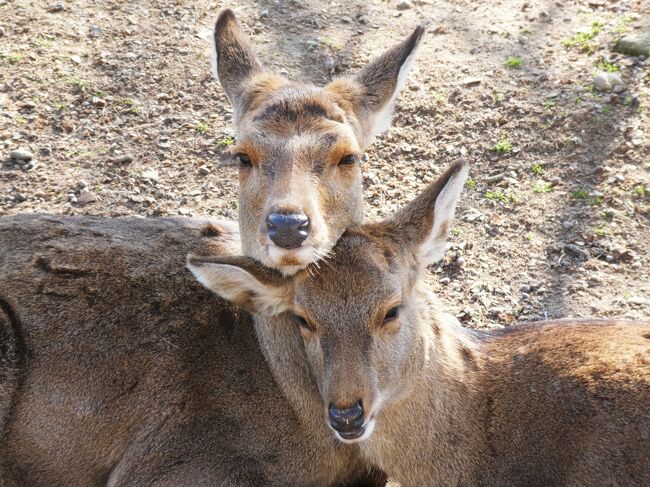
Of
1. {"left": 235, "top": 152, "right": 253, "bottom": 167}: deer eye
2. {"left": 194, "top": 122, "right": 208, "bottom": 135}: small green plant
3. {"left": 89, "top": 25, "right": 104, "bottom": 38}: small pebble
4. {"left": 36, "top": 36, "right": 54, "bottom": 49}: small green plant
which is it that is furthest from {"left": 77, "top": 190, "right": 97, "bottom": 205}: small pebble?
{"left": 235, "top": 152, "right": 253, "bottom": 167}: deer eye

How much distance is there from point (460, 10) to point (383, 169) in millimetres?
2747

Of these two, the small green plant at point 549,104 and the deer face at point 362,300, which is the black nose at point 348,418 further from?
the small green plant at point 549,104

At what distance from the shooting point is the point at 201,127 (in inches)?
364

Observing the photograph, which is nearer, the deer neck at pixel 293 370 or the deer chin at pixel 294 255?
the deer chin at pixel 294 255

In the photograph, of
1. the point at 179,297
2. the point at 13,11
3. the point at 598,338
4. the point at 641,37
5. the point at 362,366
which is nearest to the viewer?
A: the point at 362,366

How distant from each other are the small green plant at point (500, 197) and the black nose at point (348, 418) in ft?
12.8

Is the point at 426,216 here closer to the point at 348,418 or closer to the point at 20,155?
the point at 348,418

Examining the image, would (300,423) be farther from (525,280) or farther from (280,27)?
(280,27)

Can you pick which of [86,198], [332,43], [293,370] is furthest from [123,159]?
[293,370]

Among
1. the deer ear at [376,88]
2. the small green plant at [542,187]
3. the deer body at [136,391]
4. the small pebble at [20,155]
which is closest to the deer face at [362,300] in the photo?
the deer body at [136,391]

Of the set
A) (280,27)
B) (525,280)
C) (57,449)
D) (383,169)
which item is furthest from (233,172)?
(57,449)

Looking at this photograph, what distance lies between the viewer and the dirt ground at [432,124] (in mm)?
7805

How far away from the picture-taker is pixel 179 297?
6.24m

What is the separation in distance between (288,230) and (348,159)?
3.43 ft
